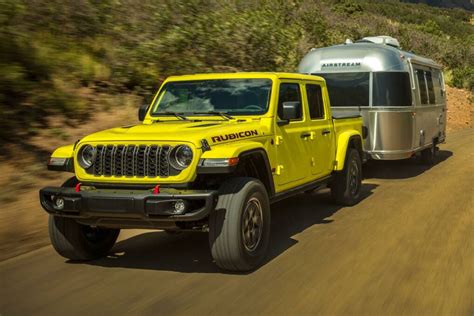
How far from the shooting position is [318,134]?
6.98 metres

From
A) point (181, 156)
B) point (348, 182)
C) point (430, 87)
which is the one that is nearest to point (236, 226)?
point (181, 156)

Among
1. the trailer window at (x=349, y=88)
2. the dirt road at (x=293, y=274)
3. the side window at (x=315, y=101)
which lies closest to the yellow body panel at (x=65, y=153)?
the dirt road at (x=293, y=274)

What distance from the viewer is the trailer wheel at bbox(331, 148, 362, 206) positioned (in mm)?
7879

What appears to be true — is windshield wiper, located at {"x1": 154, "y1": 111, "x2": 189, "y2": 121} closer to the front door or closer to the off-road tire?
the front door

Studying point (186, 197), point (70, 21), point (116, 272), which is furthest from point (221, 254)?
point (70, 21)

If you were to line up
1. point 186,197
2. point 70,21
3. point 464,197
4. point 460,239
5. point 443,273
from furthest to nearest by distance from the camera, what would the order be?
point 70,21 < point 464,197 < point 460,239 < point 443,273 < point 186,197

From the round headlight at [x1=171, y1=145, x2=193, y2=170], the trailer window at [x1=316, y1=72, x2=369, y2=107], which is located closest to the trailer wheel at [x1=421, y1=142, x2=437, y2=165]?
the trailer window at [x1=316, y1=72, x2=369, y2=107]

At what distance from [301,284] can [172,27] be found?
31.9ft

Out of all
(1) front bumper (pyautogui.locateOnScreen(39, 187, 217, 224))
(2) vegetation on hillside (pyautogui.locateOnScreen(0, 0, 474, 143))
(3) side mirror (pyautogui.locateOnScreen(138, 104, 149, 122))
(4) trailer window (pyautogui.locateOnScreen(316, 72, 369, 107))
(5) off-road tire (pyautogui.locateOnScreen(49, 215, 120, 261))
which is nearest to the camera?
(1) front bumper (pyautogui.locateOnScreen(39, 187, 217, 224))

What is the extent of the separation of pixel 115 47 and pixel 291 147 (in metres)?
6.95

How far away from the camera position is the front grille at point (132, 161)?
485 cm

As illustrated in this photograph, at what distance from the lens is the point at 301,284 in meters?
Answer: 4.63

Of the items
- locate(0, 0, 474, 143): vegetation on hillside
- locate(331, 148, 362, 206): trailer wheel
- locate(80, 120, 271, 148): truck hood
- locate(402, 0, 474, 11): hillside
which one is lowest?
locate(331, 148, 362, 206): trailer wheel

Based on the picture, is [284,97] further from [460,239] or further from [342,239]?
[460,239]
